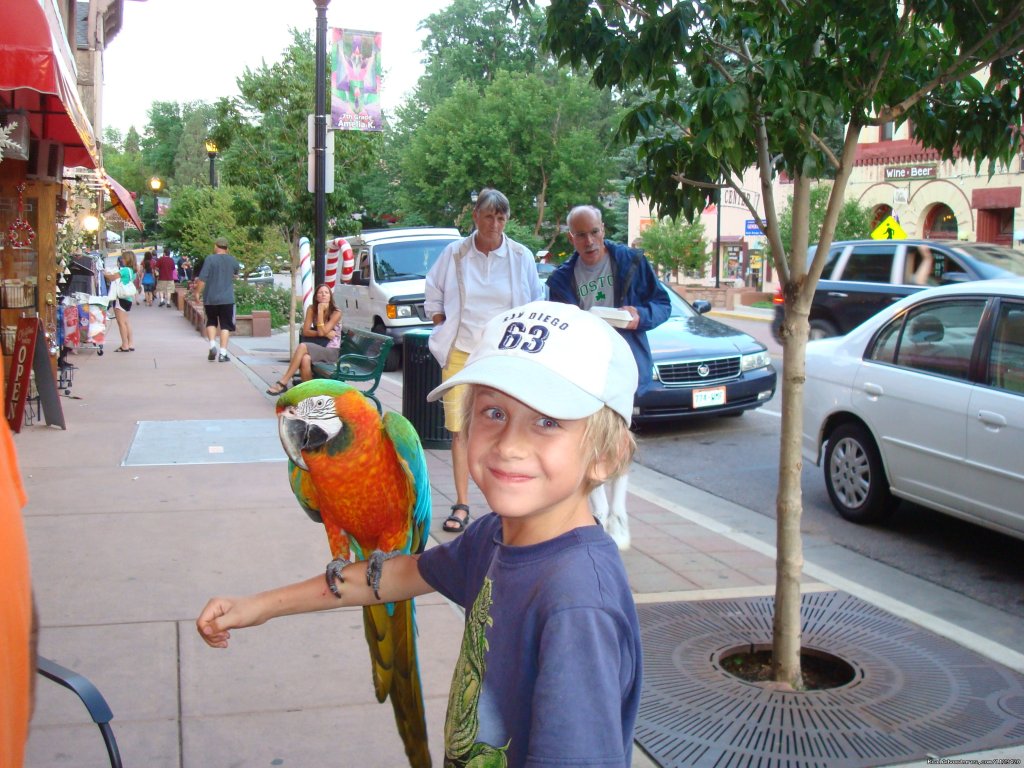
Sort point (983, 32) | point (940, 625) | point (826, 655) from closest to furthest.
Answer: point (983, 32) → point (826, 655) → point (940, 625)

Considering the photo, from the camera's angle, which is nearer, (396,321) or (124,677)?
(124,677)

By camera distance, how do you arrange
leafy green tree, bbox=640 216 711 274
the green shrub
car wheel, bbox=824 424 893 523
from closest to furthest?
car wheel, bbox=824 424 893 523 → the green shrub → leafy green tree, bbox=640 216 711 274

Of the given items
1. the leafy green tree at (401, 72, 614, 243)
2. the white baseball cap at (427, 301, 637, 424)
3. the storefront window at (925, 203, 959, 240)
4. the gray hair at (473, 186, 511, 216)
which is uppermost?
the leafy green tree at (401, 72, 614, 243)

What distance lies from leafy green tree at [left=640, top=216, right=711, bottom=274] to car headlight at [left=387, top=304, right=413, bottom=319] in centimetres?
1710

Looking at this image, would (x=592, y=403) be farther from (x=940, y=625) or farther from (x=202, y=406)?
(x=202, y=406)

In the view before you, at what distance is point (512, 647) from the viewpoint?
64.6 inches

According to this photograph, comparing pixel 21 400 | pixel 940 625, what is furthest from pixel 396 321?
pixel 940 625

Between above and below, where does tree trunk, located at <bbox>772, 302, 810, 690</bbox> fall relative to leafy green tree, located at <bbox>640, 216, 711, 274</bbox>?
below

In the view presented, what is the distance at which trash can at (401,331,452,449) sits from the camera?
28.2 feet

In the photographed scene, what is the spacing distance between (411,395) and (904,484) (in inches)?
164

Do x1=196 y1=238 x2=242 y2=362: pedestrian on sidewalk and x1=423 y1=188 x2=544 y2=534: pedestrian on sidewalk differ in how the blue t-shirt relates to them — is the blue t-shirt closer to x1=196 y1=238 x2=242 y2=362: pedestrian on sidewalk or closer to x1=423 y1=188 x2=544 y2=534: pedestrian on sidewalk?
x1=423 y1=188 x2=544 y2=534: pedestrian on sidewalk

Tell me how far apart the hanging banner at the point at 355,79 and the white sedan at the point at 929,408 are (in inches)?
272

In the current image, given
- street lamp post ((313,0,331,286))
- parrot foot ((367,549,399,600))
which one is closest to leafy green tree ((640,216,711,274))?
street lamp post ((313,0,331,286))

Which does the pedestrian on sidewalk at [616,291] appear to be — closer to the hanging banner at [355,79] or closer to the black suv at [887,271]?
the hanging banner at [355,79]
